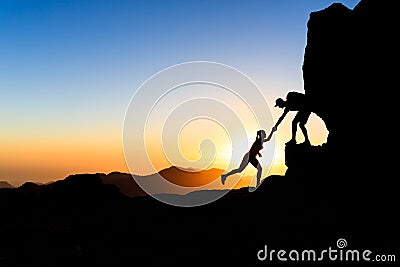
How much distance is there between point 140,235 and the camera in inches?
1009

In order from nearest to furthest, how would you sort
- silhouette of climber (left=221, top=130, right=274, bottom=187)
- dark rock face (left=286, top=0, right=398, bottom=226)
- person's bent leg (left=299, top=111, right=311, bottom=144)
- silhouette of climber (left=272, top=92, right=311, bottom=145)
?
dark rock face (left=286, top=0, right=398, bottom=226), silhouette of climber (left=221, top=130, right=274, bottom=187), silhouette of climber (left=272, top=92, right=311, bottom=145), person's bent leg (left=299, top=111, right=311, bottom=144)

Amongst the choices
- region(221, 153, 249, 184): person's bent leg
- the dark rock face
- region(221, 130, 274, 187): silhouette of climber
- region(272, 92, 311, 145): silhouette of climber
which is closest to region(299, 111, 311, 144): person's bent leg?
region(272, 92, 311, 145): silhouette of climber

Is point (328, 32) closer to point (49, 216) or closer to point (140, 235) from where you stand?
point (140, 235)

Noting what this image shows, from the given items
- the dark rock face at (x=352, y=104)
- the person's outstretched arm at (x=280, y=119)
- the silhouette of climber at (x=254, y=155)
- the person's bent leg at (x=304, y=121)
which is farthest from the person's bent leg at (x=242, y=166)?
the person's bent leg at (x=304, y=121)

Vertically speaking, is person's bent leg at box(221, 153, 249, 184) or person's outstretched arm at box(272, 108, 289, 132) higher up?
person's outstretched arm at box(272, 108, 289, 132)

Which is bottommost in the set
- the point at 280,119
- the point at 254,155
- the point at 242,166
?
the point at 242,166

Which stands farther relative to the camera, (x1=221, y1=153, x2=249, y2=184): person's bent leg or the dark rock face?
(x1=221, y1=153, x2=249, y2=184): person's bent leg

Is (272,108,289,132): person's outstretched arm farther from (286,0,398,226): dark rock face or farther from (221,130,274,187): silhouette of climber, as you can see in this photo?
(286,0,398,226): dark rock face

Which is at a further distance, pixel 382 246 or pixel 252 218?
pixel 252 218

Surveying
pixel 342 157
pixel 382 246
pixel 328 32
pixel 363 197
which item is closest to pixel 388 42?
pixel 328 32

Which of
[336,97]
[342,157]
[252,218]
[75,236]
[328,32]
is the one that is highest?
[328,32]

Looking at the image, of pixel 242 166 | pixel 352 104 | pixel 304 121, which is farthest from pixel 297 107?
pixel 242 166

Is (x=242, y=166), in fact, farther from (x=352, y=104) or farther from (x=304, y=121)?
(x=352, y=104)

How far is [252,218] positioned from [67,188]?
23656 mm
